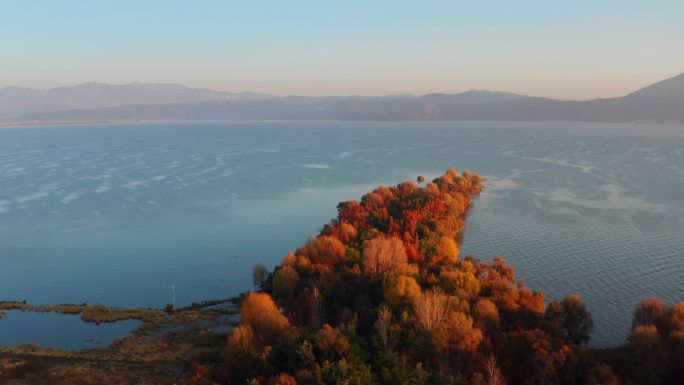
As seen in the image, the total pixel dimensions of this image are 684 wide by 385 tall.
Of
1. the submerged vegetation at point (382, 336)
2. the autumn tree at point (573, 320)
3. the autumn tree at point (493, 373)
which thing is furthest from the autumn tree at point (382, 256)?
the autumn tree at point (493, 373)

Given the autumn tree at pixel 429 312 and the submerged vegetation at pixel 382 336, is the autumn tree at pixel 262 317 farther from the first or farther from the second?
the autumn tree at pixel 429 312

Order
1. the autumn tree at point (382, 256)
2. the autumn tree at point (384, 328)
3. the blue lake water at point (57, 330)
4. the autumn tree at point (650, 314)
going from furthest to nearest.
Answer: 1. the autumn tree at point (382, 256)
2. the blue lake water at point (57, 330)
3. the autumn tree at point (650, 314)
4. the autumn tree at point (384, 328)

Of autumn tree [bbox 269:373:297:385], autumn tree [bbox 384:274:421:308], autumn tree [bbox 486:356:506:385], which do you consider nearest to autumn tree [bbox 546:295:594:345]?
autumn tree [bbox 384:274:421:308]

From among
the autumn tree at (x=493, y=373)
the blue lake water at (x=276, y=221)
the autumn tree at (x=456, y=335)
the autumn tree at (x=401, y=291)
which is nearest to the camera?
the autumn tree at (x=493, y=373)

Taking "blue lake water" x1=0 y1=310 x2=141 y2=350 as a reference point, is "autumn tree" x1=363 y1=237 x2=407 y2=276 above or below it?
above

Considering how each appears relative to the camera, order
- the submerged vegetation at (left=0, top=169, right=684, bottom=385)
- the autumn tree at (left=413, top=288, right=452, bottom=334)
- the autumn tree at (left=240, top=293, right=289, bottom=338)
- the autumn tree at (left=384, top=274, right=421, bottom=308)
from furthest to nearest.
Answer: the autumn tree at (left=384, top=274, right=421, bottom=308) < the autumn tree at (left=240, top=293, right=289, bottom=338) < the autumn tree at (left=413, top=288, right=452, bottom=334) < the submerged vegetation at (left=0, top=169, right=684, bottom=385)

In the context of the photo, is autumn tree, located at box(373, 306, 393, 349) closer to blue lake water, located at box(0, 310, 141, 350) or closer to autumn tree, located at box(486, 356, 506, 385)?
autumn tree, located at box(486, 356, 506, 385)

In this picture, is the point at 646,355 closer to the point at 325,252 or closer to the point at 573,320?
the point at 573,320
